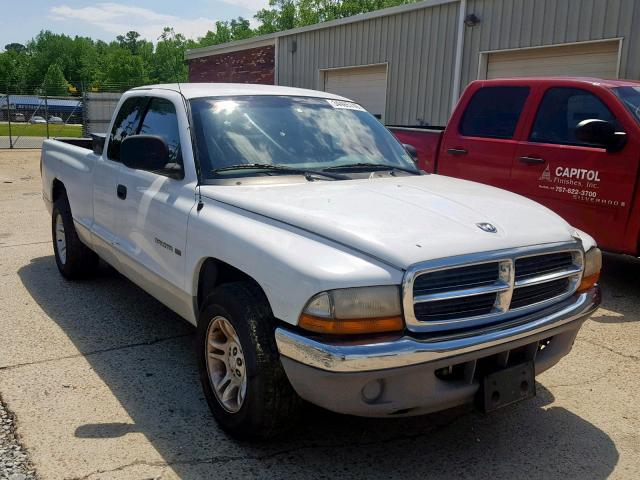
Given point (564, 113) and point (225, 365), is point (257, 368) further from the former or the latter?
point (564, 113)

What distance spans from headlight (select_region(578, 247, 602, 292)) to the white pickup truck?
0.6 inches

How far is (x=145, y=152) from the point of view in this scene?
3611 millimetres

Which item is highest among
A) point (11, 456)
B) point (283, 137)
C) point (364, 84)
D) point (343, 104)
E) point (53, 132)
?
point (364, 84)

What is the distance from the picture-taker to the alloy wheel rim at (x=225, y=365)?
9.99 ft

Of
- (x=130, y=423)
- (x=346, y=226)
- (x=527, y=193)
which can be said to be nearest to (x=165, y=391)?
(x=130, y=423)

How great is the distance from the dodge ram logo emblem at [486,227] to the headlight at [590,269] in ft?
2.20

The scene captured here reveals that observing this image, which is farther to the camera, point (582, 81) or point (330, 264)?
point (582, 81)

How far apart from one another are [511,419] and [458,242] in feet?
4.37

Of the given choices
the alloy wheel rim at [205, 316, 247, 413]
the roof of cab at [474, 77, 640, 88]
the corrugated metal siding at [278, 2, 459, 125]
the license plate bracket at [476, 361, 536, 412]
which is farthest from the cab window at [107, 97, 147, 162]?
the corrugated metal siding at [278, 2, 459, 125]

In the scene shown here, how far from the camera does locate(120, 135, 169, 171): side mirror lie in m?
3.59

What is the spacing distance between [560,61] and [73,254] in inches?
351

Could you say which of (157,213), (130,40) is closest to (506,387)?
(157,213)

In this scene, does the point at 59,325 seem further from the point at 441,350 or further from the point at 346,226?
the point at 441,350

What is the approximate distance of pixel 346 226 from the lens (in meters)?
2.76
